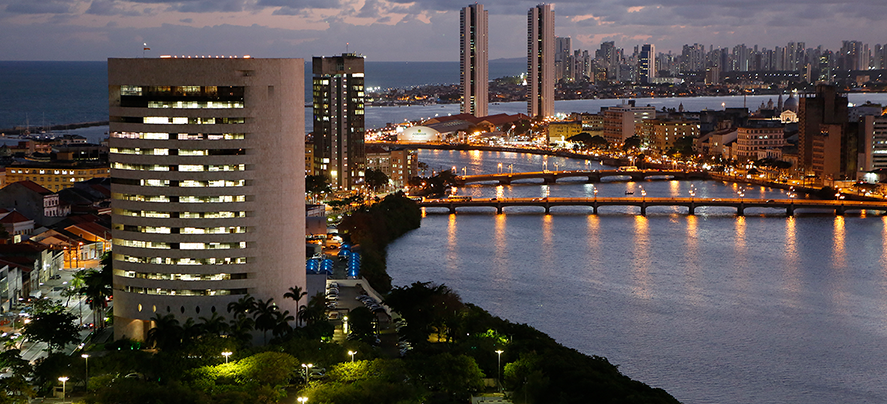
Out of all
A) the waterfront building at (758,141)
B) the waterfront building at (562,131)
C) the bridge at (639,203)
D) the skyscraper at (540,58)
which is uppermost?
the skyscraper at (540,58)

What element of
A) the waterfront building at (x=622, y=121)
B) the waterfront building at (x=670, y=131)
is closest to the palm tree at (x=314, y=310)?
the waterfront building at (x=670, y=131)

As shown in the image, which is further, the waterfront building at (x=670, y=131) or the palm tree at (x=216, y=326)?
the waterfront building at (x=670, y=131)

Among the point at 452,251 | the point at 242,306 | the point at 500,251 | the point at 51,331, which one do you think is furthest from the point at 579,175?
the point at 51,331

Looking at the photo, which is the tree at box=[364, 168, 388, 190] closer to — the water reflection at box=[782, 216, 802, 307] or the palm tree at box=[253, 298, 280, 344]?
the water reflection at box=[782, 216, 802, 307]

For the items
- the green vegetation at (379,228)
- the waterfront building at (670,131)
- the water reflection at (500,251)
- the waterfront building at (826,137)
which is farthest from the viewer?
the waterfront building at (670,131)

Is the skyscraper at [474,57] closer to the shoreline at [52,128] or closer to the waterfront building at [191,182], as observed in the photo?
the shoreline at [52,128]

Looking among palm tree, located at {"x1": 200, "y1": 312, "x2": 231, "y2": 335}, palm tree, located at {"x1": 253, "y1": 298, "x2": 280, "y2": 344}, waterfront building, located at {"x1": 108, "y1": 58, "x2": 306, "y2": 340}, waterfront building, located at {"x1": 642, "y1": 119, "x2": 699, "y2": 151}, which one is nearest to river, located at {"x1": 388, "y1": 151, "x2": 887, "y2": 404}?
palm tree, located at {"x1": 253, "y1": 298, "x2": 280, "y2": 344}

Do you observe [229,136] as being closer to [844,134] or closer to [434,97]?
[844,134]
